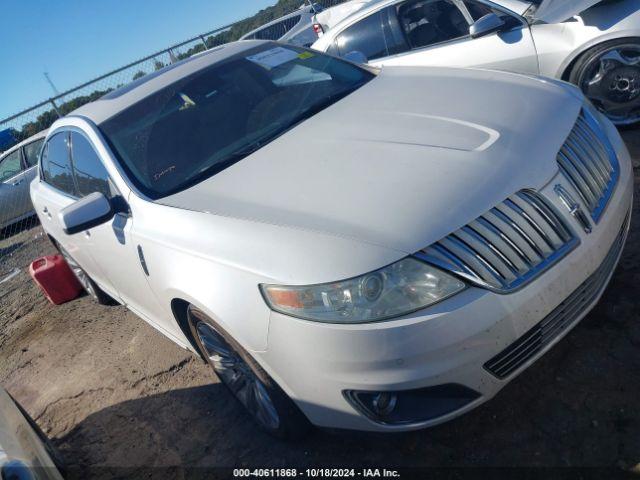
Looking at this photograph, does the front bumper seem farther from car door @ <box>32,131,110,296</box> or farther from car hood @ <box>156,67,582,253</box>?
car door @ <box>32,131,110,296</box>

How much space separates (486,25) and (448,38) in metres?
0.62

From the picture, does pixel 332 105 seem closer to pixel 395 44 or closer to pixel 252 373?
pixel 252 373

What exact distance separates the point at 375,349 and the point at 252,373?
2.42 ft

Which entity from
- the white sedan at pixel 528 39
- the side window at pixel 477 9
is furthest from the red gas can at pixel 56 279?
the side window at pixel 477 9

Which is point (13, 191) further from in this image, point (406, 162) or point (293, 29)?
point (406, 162)

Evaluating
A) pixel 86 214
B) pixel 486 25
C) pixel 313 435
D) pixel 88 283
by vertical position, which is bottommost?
pixel 313 435

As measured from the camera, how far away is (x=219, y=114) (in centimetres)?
312

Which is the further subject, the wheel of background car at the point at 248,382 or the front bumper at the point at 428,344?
the wheel of background car at the point at 248,382

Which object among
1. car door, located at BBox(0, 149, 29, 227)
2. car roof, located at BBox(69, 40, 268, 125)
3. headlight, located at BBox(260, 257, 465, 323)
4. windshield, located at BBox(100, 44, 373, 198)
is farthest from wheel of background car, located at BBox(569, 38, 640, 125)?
car door, located at BBox(0, 149, 29, 227)

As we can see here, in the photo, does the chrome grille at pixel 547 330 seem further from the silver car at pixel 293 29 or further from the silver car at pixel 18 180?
the silver car at pixel 18 180

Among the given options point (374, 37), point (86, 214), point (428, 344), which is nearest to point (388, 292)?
point (428, 344)

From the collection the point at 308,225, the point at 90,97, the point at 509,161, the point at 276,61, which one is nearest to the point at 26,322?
the point at 276,61

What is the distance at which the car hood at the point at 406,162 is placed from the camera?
76.4 inches

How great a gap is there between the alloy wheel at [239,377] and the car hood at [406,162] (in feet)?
2.04
